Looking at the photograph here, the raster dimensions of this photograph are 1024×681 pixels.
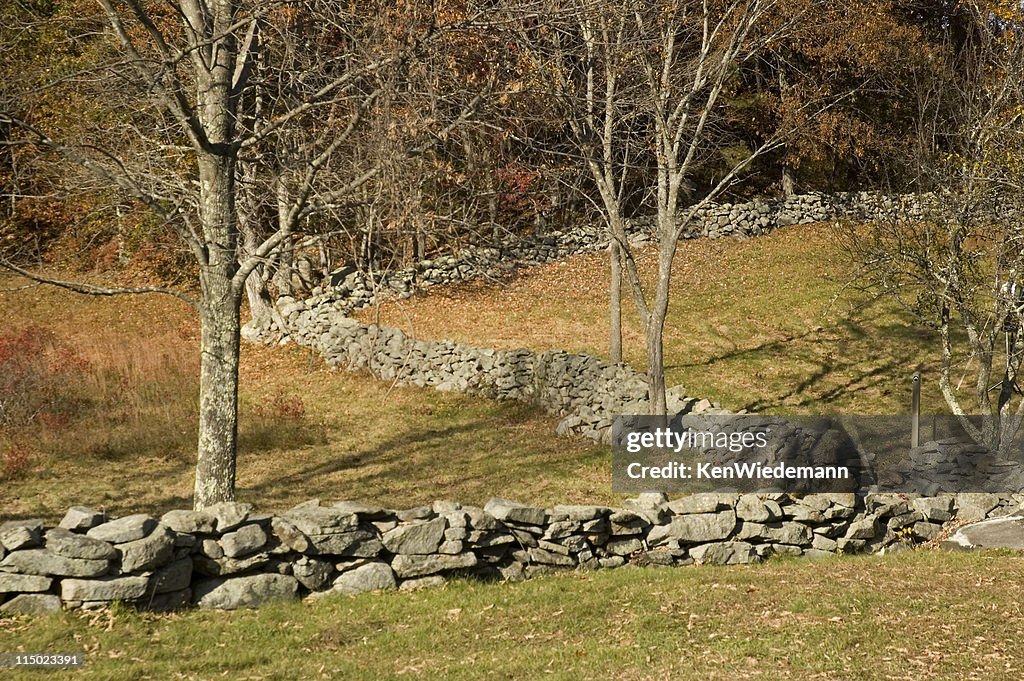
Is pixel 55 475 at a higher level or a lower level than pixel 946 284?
lower

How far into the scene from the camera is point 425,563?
341 inches

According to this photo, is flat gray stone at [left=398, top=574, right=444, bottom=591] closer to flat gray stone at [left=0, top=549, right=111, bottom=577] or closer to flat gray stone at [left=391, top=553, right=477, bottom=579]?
flat gray stone at [left=391, top=553, right=477, bottom=579]

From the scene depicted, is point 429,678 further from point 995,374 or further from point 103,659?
point 995,374

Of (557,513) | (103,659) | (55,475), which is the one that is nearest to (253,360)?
(55,475)

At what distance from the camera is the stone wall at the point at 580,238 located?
80.4ft

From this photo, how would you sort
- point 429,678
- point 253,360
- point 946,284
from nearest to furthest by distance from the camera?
point 429,678, point 946,284, point 253,360

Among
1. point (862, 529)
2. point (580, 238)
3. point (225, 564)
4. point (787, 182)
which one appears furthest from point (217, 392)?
point (787, 182)

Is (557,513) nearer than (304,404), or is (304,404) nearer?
(557,513)

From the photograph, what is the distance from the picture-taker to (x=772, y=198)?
32.9 m

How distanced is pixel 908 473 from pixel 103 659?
371 inches

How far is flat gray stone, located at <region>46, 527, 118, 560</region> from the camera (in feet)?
24.2

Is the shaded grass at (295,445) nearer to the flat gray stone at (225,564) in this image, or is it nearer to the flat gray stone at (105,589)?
the flat gray stone at (225,564)

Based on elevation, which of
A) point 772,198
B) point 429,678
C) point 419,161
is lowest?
point 429,678

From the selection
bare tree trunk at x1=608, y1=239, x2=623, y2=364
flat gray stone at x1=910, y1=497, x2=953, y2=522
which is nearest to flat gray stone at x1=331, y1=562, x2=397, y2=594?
flat gray stone at x1=910, y1=497, x2=953, y2=522
